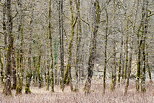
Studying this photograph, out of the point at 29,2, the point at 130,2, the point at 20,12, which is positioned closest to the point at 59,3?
the point at 29,2

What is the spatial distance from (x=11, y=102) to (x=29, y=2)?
34.2 ft

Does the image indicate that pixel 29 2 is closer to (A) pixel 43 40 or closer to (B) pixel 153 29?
(A) pixel 43 40

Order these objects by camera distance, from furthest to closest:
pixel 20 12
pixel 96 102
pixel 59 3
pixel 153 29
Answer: pixel 153 29 → pixel 59 3 → pixel 20 12 → pixel 96 102

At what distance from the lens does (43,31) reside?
27.6 metres

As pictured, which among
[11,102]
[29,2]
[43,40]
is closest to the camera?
[11,102]

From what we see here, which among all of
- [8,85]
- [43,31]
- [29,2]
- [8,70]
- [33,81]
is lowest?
[33,81]

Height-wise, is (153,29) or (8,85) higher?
(153,29)

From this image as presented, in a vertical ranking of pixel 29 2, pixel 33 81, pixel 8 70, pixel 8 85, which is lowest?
pixel 33 81

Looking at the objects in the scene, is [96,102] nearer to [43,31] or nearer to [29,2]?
[29,2]

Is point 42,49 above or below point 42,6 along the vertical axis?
below

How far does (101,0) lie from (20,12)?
656 cm

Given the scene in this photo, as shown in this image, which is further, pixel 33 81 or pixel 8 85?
pixel 33 81

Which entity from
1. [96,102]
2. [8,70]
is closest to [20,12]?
[8,70]

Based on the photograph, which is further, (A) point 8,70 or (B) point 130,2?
(B) point 130,2
